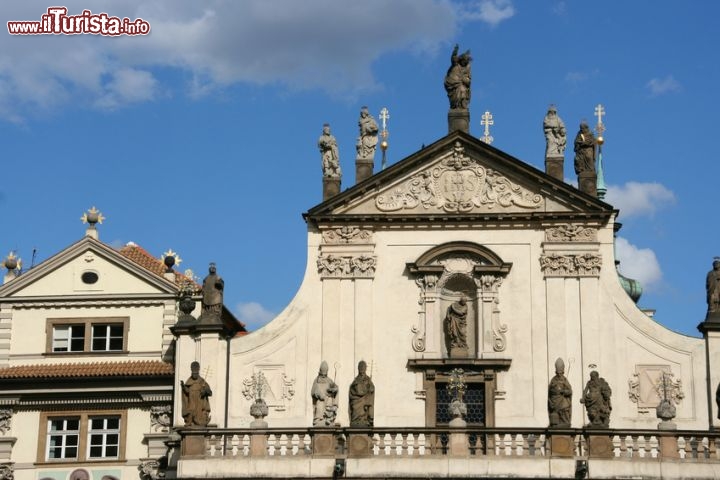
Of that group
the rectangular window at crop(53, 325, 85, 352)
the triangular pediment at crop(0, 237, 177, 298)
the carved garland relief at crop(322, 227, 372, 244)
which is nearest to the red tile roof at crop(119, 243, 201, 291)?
the triangular pediment at crop(0, 237, 177, 298)

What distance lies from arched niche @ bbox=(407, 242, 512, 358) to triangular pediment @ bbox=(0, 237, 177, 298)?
270 inches

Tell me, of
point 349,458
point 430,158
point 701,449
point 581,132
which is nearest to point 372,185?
point 430,158

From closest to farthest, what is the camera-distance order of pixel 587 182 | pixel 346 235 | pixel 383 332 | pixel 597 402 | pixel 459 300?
pixel 597 402 < pixel 383 332 < pixel 459 300 < pixel 587 182 < pixel 346 235

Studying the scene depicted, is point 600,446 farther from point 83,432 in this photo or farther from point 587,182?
point 83,432

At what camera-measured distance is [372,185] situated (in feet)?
120

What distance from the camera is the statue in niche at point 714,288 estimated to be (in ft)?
114

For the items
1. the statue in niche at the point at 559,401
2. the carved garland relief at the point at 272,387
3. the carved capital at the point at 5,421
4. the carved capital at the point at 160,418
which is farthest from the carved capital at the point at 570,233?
the carved capital at the point at 5,421

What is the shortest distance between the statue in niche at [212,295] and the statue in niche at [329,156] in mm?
4002

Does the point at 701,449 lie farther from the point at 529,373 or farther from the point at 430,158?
the point at 430,158

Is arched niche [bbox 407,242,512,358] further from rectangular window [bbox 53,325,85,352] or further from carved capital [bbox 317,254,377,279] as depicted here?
rectangular window [bbox 53,325,85,352]

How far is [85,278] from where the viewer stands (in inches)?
1491

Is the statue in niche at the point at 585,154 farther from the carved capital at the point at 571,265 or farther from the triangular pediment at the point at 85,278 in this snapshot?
the triangular pediment at the point at 85,278

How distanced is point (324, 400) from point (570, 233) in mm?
7814

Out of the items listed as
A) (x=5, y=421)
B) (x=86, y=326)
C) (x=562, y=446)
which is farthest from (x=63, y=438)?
(x=562, y=446)
